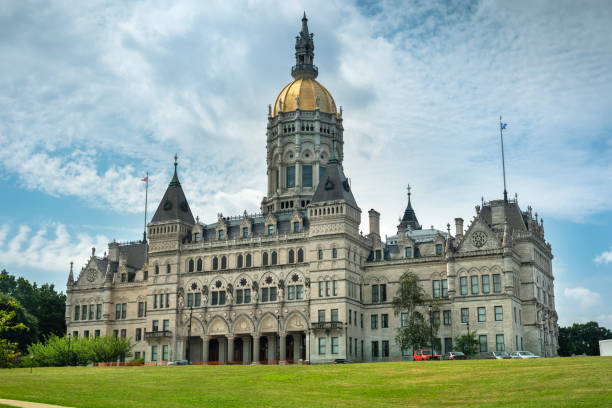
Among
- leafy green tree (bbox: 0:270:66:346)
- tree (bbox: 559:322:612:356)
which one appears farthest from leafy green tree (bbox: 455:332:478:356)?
leafy green tree (bbox: 0:270:66:346)

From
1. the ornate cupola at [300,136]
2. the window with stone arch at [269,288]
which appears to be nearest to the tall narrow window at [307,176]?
the ornate cupola at [300,136]

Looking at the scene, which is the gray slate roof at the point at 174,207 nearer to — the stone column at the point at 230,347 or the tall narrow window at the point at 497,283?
the stone column at the point at 230,347

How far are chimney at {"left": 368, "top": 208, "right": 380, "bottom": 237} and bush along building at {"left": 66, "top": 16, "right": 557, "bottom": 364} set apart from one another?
0.14m

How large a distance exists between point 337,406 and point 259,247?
180 feet

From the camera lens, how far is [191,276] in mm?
95750

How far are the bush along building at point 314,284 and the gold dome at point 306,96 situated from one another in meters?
9.65

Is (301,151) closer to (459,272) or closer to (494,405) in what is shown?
(459,272)

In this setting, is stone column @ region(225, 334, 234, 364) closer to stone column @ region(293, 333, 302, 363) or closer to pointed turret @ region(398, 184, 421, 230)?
stone column @ region(293, 333, 302, 363)

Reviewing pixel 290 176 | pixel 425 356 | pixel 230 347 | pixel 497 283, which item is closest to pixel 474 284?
pixel 497 283

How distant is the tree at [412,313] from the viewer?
80.4 m

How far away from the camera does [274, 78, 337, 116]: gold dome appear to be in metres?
110

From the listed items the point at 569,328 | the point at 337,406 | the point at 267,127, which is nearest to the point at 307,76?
the point at 267,127

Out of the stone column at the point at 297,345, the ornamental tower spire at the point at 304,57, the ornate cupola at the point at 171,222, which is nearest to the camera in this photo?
the stone column at the point at 297,345

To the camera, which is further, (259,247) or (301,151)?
(301,151)
